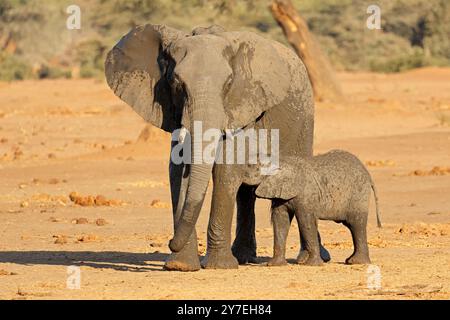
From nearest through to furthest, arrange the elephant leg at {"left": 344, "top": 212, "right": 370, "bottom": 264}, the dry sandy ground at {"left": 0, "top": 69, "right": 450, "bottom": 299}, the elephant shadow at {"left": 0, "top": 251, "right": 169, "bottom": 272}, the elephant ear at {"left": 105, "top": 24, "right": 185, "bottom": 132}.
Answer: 1. the dry sandy ground at {"left": 0, "top": 69, "right": 450, "bottom": 299}
2. the elephant ear at {"left": 105, "top": 24, "right": 185, "bottom": 132}
3. the elephant leg at {"left": 344, "top": 212, "right": 370, "bottom": 264}
4. the elephant shadow at {"left": 0, "top": 251, "right": 169, "bottom": 272}

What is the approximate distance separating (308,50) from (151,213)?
15.7m

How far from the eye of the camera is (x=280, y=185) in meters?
11.2

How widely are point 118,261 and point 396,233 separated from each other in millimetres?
3445

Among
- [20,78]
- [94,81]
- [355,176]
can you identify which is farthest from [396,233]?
[20,78]

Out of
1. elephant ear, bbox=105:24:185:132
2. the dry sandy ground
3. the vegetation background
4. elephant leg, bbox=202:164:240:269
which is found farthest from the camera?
the vegetation background

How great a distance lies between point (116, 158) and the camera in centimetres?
2291

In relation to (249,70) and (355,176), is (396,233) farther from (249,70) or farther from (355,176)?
(249,70)

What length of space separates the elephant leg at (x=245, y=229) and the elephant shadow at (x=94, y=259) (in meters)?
0.71

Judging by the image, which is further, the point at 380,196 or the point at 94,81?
the point at 94,81

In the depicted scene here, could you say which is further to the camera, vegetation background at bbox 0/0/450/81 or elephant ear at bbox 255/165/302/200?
vegetation background at bbox 0/0/450/81

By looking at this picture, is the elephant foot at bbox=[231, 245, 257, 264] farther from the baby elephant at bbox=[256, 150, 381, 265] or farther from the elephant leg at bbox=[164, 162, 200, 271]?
the elephant leg at bbox=[164, 162, 200, 271]

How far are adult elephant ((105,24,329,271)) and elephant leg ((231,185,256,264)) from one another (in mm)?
12

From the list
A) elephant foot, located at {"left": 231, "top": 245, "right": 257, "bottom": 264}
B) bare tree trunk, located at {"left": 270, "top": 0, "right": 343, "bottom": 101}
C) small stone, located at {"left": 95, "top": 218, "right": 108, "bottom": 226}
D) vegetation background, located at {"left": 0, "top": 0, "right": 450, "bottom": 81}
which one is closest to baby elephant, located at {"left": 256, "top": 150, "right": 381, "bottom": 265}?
elephant foot, located at {"left": 231, "top": 245, "right": 257, "bottom": 264}

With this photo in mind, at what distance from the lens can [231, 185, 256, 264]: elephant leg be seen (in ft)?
39.4
